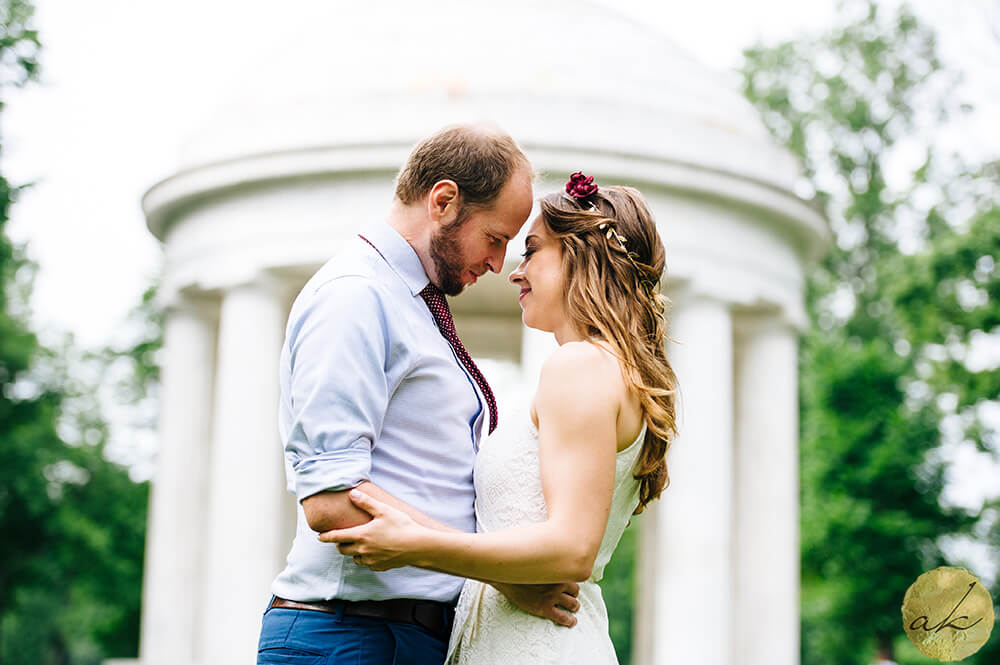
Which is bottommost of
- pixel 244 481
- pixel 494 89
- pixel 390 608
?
pixel 390 608

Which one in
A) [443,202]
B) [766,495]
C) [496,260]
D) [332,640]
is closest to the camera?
[332,640]

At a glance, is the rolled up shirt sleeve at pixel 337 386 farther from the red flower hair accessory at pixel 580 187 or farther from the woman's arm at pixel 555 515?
the red flower hair accessory at pixel 580 187

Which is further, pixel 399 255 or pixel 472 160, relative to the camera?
pixel 399 255

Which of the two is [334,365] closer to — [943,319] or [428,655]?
[428,655]

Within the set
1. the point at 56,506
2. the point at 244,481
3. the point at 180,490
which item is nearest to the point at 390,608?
the point at 244,481

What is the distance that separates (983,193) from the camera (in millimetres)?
37781

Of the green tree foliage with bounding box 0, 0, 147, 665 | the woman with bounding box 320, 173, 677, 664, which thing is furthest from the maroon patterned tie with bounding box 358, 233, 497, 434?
the green tree foliage with bounding box 0, 0, 147, 665

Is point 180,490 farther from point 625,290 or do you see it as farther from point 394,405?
point 625,290

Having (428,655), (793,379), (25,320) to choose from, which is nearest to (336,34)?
(793,379)

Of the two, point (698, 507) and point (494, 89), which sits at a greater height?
point (494, 89)

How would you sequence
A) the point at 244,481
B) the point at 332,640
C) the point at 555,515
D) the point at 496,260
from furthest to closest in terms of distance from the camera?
the point at 244,481 → the point at 496,260 → the point at 332,640 → the point at 555,515

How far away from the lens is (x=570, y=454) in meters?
5.27

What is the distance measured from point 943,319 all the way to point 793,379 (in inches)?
296

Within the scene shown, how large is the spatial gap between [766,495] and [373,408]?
2464 cm
